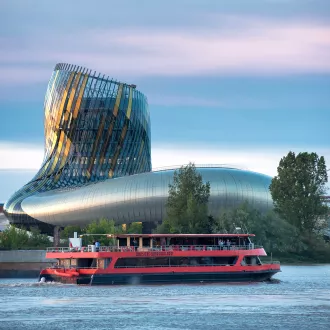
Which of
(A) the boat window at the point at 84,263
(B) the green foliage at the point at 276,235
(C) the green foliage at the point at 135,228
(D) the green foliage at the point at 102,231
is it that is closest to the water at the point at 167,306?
(A) the boat window at the point at 84,263

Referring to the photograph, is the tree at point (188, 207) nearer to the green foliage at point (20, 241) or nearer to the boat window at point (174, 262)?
the green foliage at point (20, 241)

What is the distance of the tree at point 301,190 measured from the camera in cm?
14238

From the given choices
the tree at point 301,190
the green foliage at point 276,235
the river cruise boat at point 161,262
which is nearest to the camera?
the river cruise boat at point 161,262

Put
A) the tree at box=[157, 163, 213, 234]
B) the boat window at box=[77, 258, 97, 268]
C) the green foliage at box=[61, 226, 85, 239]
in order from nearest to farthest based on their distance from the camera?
1. the boat window at box=[77, 258, 97, 268]
2. the tree at box=[157, 163, 213, 234]
3. the green foliage at box=[61, 226, 85, 239]

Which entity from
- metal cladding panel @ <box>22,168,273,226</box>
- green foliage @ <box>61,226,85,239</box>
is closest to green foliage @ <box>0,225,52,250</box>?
green foliage @ <box>61,226,85,239</box>

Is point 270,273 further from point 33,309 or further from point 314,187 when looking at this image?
point 314,187

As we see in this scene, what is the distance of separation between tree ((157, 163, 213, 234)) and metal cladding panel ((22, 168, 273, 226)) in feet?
47.8

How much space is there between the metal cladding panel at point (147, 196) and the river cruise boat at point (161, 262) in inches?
2173

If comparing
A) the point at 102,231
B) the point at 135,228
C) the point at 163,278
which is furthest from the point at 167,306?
the point at 135,228

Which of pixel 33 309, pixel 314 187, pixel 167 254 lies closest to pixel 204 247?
pixel 167 254

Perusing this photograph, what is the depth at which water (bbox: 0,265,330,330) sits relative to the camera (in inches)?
2719

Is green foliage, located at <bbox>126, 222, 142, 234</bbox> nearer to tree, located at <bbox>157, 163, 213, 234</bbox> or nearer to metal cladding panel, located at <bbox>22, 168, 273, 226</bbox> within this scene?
metal cladding panel, located at <bbox>22, 168, 273, 226</bbox>

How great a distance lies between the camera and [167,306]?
78.4 metres

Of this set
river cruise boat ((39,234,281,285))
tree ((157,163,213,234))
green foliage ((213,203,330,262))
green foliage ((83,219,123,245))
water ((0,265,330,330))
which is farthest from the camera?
tree ((157,163,213,234))
